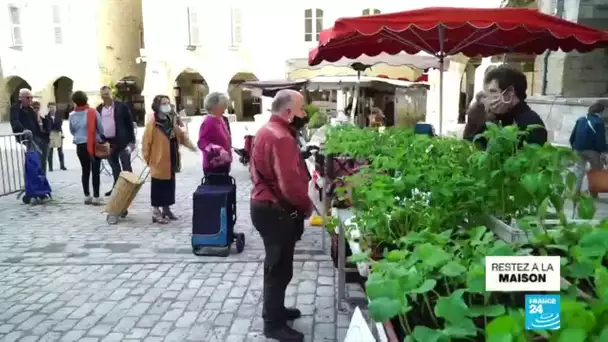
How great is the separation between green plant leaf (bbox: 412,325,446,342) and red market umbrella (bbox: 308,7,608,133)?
350 centimetres

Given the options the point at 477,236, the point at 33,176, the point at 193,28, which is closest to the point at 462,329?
the point at 477,236

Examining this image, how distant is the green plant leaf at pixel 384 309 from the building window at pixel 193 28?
1027 inches

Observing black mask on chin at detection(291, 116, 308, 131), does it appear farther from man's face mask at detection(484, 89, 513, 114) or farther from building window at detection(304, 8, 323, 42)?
building window at detection(304, 8, 323, 42)

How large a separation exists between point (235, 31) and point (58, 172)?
15.3 m

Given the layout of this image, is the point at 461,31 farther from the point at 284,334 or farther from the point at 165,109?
the point at 284,334

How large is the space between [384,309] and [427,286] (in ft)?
0.45

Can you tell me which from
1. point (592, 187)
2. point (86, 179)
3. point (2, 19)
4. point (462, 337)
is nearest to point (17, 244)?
point (86, 179)

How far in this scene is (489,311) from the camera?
120 centimetres

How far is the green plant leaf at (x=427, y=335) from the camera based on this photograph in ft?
3.77

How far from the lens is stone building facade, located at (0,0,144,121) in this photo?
27.3 metres

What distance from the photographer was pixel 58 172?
39.6 feet

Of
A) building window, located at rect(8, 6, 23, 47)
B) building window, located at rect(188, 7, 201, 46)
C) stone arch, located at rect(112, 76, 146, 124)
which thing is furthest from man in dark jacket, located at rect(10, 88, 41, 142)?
stone arch, located at rect(112, 76, 146, 124)

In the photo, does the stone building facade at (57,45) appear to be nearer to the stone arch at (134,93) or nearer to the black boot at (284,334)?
the stone arch at (134,93)

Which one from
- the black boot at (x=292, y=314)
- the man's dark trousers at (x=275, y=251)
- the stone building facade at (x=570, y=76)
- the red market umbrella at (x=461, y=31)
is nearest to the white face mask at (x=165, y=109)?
the red market umbrella at (x=461, y=31)
